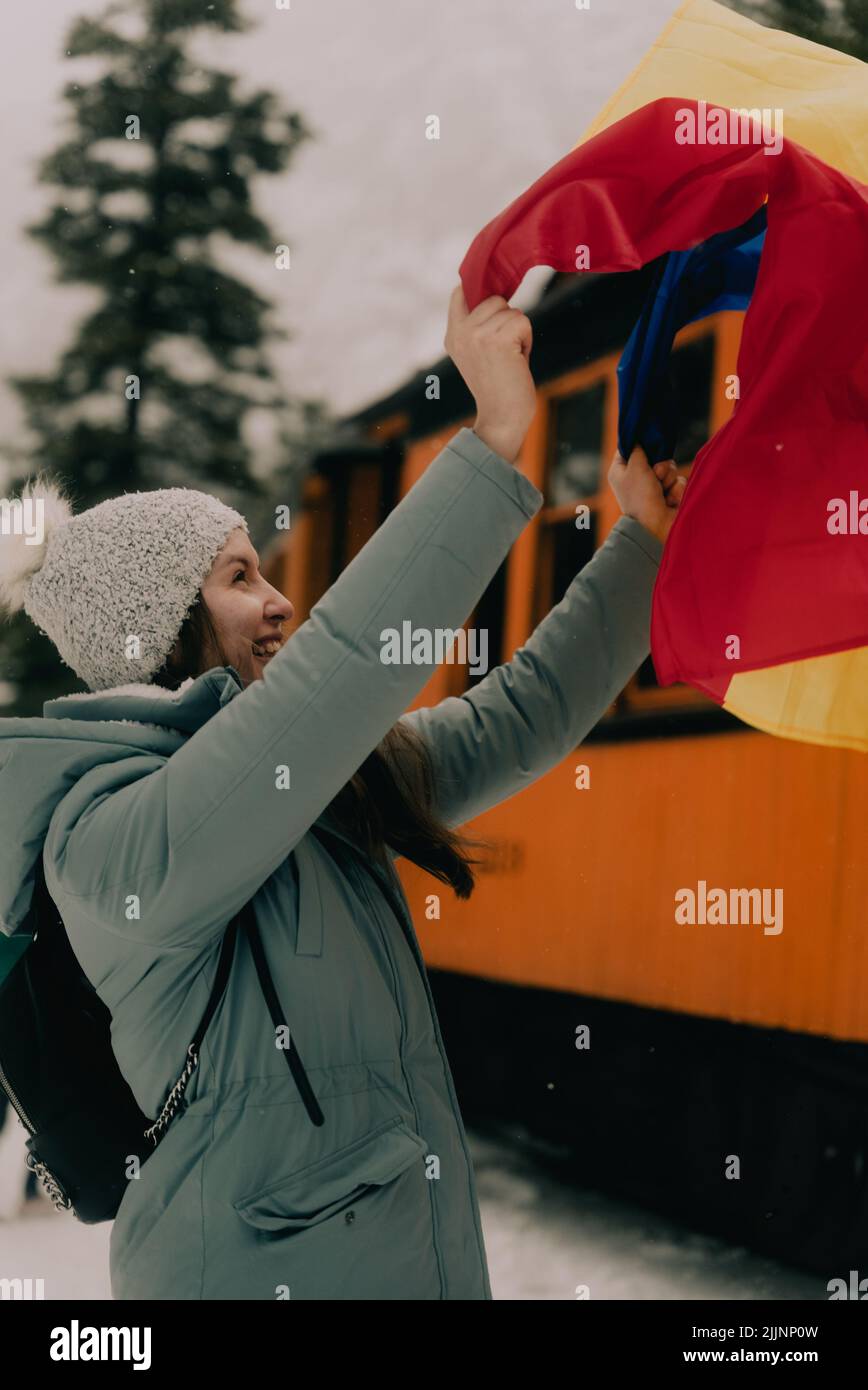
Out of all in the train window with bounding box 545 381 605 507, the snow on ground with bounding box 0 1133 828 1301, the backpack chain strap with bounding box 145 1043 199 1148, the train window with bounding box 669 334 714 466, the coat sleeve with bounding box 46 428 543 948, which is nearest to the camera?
the coat sleeve with bounding box 46 428 543 948

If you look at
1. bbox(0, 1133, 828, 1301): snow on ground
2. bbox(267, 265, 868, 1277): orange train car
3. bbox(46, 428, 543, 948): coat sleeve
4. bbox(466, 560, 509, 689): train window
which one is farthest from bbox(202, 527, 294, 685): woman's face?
bbox(466, 560, 509, 689): train window

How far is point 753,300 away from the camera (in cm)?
147

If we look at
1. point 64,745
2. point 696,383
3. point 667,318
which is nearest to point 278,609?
point 64,745

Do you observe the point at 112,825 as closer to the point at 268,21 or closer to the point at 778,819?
the point at 778,819

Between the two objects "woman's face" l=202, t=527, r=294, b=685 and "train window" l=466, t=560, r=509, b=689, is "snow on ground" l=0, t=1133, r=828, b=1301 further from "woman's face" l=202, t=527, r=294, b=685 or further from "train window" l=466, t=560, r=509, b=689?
"woman's face" l=202, t=527, r=294, b=685

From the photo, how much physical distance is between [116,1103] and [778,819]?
2376 mm

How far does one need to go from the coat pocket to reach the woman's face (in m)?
0.51

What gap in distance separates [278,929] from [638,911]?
2.57m

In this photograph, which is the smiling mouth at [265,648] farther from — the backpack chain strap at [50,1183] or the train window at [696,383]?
the train window at [696,383]

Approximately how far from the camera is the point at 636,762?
145 inches

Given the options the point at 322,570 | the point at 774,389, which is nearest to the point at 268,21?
the point at 322,570

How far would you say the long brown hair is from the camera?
4.45 feet

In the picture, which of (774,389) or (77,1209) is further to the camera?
(774,389)
